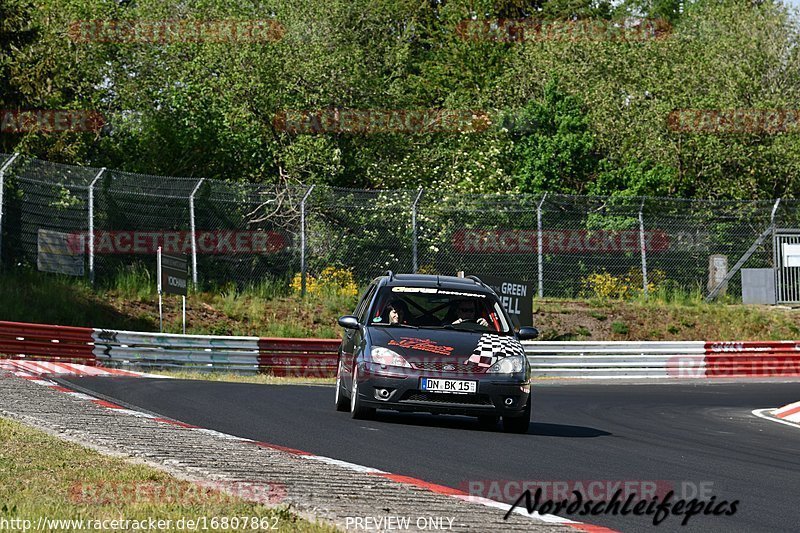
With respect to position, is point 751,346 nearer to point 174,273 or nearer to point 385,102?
point 174,273

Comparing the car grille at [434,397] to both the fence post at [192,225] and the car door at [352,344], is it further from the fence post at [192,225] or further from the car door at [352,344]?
the fence post at [192,225]

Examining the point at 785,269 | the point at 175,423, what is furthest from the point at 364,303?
the point at 785,269

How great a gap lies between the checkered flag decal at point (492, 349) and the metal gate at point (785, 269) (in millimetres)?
22113

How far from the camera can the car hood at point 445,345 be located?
510 inches

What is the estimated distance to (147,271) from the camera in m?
29.1

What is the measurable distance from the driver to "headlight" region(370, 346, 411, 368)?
1334mm

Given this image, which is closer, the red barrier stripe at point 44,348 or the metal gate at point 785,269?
the red barrier stripe at point 44,348

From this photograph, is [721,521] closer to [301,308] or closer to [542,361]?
[542,361]

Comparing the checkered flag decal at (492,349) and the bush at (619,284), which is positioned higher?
the bush at (619,284)

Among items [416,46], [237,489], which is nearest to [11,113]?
[237,489]

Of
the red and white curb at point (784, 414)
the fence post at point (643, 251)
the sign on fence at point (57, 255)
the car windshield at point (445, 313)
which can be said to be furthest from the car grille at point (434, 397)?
the fence post at point (643, 251)

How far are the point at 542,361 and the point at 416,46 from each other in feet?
124

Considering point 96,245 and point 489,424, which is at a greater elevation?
point 96,245

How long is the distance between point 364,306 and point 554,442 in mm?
3047
